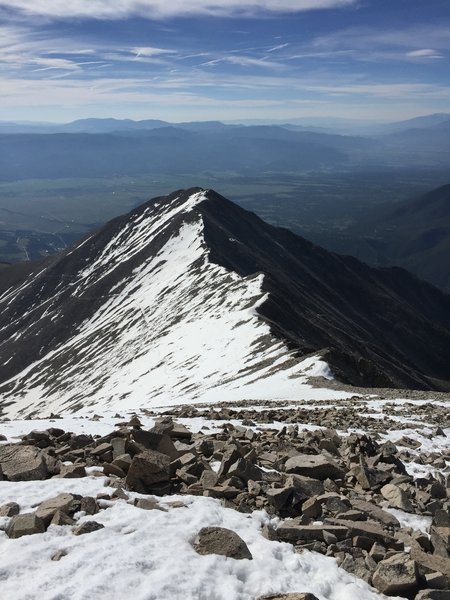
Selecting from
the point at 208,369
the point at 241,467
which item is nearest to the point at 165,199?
the point at 208,369

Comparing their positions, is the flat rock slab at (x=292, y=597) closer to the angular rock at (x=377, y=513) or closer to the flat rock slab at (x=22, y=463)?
the angular rock at (x=377, y=513)

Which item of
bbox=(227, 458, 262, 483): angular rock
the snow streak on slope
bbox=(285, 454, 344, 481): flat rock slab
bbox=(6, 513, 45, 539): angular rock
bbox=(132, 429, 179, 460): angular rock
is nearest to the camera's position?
bbox=(6, 513, 45, 539): angular rock

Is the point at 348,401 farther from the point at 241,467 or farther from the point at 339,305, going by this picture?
the point at 339,305

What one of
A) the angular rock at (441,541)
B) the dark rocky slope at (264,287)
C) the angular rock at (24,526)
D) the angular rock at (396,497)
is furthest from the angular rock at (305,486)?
the dark rocky slope at (264,287)

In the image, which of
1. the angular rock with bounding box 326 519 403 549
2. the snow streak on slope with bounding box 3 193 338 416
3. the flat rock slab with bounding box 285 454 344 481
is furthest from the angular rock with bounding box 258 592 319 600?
the snow streak on slope with bounding box 3 193 338 416

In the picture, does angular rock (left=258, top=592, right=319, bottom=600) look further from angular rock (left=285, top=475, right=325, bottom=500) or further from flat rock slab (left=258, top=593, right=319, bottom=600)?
angular rock (left=285, top=475, right=325, bottom=500)

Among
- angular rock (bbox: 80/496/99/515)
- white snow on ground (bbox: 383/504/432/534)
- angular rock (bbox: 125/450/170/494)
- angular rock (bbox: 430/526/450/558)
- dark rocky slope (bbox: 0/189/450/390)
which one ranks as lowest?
dark rocky slope (bbox: 0/189/450/390)
